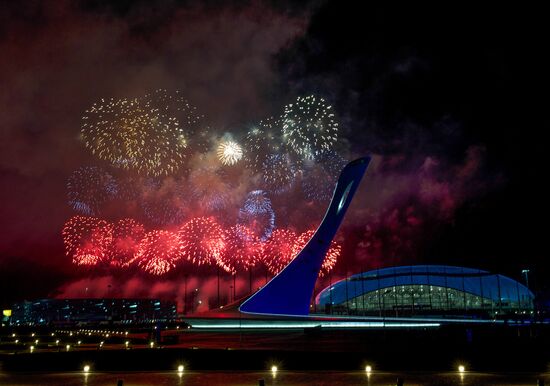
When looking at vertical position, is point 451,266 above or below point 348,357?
above

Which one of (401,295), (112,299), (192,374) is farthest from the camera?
(112,299)

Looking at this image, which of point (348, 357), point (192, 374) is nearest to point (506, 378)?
point (348, 357)

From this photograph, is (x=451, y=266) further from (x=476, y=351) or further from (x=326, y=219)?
(x=476, y=351)

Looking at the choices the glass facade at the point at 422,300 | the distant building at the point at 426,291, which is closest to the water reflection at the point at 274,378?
the distant building at the point at 426,291

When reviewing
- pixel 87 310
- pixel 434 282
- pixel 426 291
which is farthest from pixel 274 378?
pixel 87 310

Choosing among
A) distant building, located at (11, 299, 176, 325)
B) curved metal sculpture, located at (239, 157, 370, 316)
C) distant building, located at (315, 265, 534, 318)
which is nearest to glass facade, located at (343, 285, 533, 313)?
distant building, located at (315, 265, 534, 318)

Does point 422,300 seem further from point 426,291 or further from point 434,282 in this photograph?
point 434,282

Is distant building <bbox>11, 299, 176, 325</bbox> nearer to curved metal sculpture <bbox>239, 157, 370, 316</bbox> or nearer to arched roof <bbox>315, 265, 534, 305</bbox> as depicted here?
arched roof <bbox>315, 265, 534, 305</bbox>
